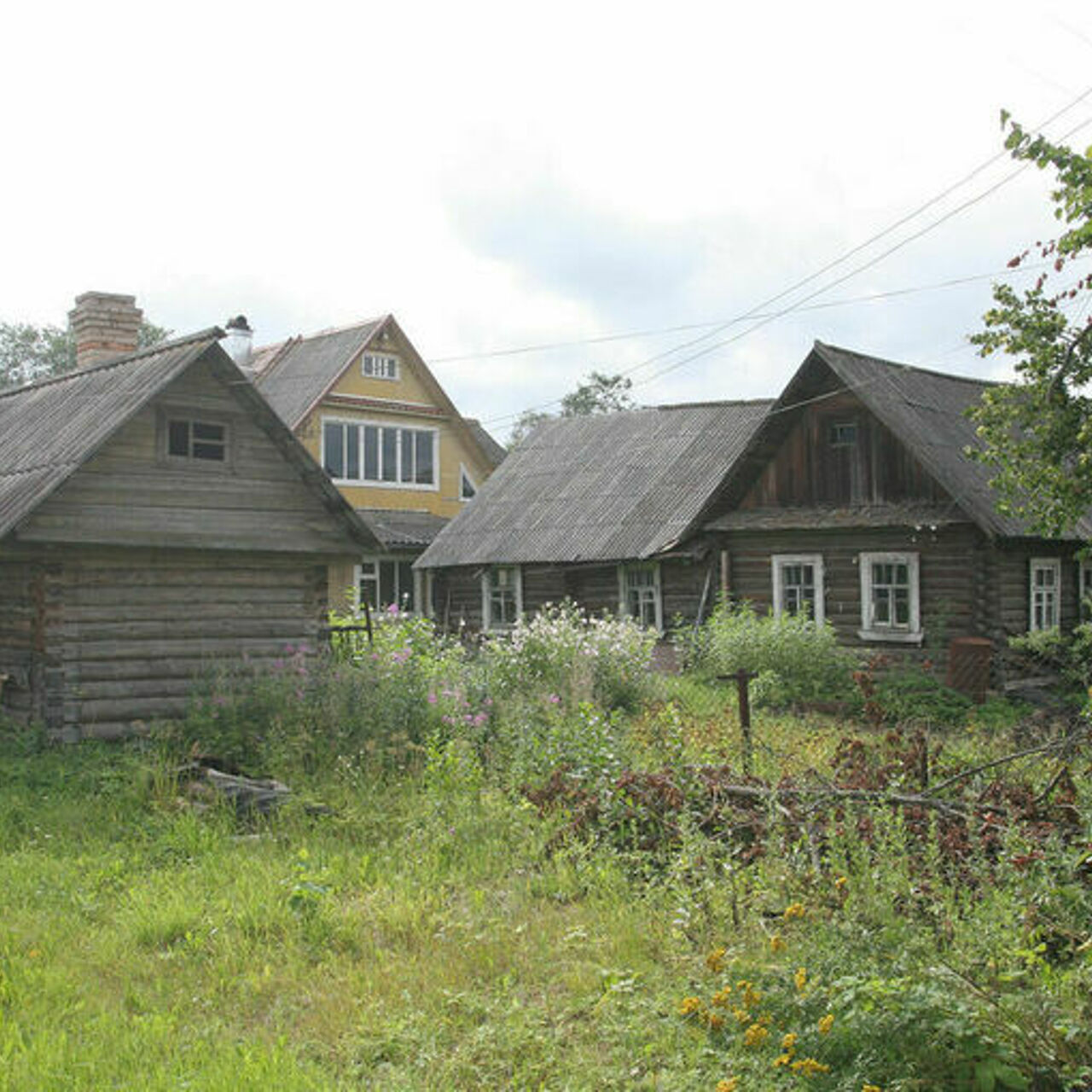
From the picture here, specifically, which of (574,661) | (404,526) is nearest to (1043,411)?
(574,661)

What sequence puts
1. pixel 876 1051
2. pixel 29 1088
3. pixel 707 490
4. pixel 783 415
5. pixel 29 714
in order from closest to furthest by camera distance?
pixel 876 1051
pixel 29 1088
pixel 29 714
pixel 783 415
pixel 707 490

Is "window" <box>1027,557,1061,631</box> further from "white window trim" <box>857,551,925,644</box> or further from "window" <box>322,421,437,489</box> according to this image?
"window" <box>322,421,437,489</box>

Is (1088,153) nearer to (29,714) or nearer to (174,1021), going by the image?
(174,1021)

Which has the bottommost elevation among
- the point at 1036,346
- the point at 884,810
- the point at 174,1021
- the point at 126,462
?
the point at 174,1021

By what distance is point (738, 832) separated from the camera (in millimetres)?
7707

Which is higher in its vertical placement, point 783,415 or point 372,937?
point 783,415

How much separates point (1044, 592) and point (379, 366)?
19007mm

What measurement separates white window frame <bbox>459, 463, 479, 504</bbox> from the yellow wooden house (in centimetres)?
3

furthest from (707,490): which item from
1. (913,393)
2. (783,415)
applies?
(913,393)

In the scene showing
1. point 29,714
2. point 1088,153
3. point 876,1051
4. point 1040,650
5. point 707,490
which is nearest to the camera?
point 876,1051

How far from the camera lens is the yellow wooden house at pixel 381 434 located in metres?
32.1

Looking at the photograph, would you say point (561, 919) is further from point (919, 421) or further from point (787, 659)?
point (919, 421)

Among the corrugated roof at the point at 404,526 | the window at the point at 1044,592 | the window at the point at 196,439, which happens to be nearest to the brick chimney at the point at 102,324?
the window at the point at 196,439

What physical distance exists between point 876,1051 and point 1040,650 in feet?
54.0
